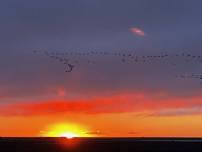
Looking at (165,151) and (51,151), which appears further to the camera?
(165,151)

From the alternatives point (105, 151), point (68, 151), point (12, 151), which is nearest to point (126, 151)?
point (105, 151)

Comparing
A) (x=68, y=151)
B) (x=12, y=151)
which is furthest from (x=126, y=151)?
(x=12, y=151)

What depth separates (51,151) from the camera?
13338cm

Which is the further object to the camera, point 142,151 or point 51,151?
point 142,151

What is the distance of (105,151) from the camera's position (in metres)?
136

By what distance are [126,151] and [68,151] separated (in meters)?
14.0

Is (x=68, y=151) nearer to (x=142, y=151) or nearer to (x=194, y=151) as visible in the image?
(x=142, y=151)

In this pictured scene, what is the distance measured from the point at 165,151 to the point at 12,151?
38.5m

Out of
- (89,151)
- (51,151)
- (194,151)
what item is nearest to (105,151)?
(89,151)

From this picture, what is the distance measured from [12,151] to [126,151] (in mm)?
27238

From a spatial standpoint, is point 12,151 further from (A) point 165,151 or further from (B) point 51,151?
(A) point 165,151

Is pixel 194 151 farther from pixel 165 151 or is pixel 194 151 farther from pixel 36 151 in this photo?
pixel 36 151

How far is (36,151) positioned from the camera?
134m

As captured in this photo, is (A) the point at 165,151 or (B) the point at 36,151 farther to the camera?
(A) the point at 165,151
